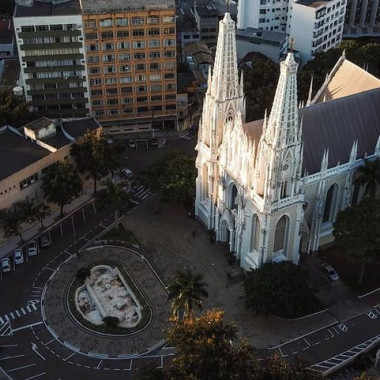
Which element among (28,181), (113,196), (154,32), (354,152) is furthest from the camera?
(154,32)

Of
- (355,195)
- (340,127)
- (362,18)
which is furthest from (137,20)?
(362,18)

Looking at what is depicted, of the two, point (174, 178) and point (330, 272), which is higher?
point (174, 178)

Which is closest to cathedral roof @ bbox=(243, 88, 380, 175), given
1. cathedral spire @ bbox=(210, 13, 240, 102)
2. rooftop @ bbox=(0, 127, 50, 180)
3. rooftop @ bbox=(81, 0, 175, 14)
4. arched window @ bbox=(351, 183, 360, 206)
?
arched window @ bbox=(351, 183, 360, 206)

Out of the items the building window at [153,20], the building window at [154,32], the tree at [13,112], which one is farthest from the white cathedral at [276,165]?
the tree at [13,112]

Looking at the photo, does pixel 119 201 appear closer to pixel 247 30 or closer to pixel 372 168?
pixel 372 168

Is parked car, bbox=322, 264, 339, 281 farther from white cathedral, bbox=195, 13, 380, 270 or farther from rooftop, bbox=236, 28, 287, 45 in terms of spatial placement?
rooftop, bbox=236, 28, 287, 45

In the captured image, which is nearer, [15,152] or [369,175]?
[369,175]

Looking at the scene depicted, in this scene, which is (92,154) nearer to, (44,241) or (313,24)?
(44,241)

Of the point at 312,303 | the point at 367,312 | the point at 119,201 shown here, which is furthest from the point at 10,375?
the point at 367,312
